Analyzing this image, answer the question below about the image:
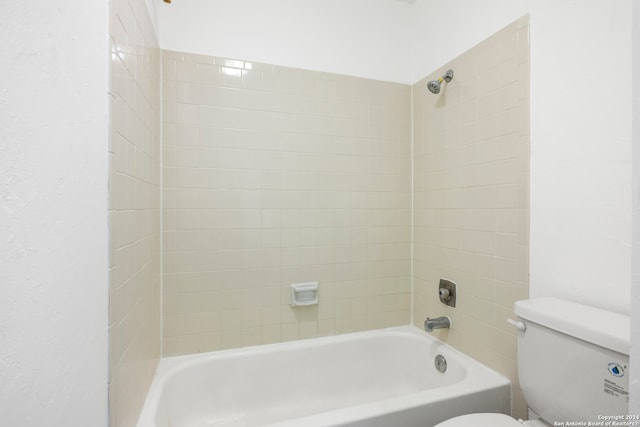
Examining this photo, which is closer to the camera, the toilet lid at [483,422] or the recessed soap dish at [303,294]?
the toilet lid at [483,422]

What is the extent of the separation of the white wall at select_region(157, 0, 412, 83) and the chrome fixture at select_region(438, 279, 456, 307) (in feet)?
4.04

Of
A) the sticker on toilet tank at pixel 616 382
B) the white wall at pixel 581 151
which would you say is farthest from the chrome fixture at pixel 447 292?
the sticker on toilet tank at pixel 616 382

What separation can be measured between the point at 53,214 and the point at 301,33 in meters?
1.57

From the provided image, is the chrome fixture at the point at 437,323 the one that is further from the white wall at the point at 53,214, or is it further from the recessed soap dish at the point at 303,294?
the white wall at the point at 53,214

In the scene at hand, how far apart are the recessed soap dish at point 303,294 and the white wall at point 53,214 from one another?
3.27ft

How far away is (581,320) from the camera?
36.1 inches

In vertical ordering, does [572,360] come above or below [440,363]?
above

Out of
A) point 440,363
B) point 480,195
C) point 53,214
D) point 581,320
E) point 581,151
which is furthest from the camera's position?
point 440,363

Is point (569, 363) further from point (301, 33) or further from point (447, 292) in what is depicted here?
point (301, 33)

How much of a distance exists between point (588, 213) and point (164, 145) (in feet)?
5.75

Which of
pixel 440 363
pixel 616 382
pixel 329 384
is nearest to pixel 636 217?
pixel 616 382

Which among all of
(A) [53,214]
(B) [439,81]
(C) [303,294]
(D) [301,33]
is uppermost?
(D) [301,33]

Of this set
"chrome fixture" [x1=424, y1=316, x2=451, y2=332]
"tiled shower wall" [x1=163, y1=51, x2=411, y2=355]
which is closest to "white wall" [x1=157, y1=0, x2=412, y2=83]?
"tiled shower wall" [x1=163, y1=51, x2=411, y2=355]

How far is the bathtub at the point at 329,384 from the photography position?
1.18 metres
